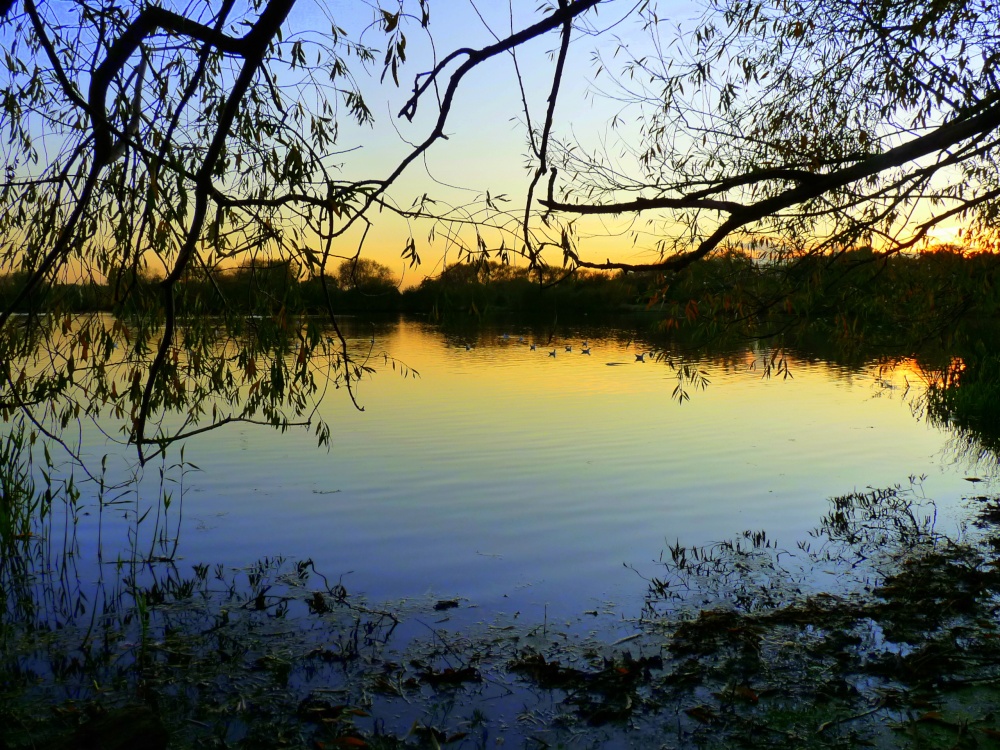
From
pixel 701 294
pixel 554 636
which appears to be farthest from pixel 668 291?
pixel 554 636

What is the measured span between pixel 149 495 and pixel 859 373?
53.0 feet

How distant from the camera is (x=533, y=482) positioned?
27.9ft

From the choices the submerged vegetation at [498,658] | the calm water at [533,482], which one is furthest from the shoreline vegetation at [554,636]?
the calm water at [533,482]

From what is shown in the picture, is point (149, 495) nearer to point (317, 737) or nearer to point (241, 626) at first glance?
point (241, 626)

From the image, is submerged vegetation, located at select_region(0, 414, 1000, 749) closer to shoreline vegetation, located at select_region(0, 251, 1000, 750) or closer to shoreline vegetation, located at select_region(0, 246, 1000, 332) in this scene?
shoreline vegetation, located at select_region(0, 251, 1000, 750)

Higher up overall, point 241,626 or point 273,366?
point 273,366

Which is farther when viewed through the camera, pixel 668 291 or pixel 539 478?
pixel 539 478

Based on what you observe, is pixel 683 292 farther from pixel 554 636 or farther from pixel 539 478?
pixel 539 478

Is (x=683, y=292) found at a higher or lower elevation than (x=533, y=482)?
higher

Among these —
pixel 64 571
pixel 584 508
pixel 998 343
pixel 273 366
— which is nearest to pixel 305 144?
pixel 273 366

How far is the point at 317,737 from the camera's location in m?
3.40

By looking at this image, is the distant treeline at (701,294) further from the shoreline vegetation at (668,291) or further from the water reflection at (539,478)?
the water reflection at (539,478)

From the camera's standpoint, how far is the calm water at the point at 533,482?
5.84 meters

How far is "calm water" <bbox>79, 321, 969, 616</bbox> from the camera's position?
230 inches
